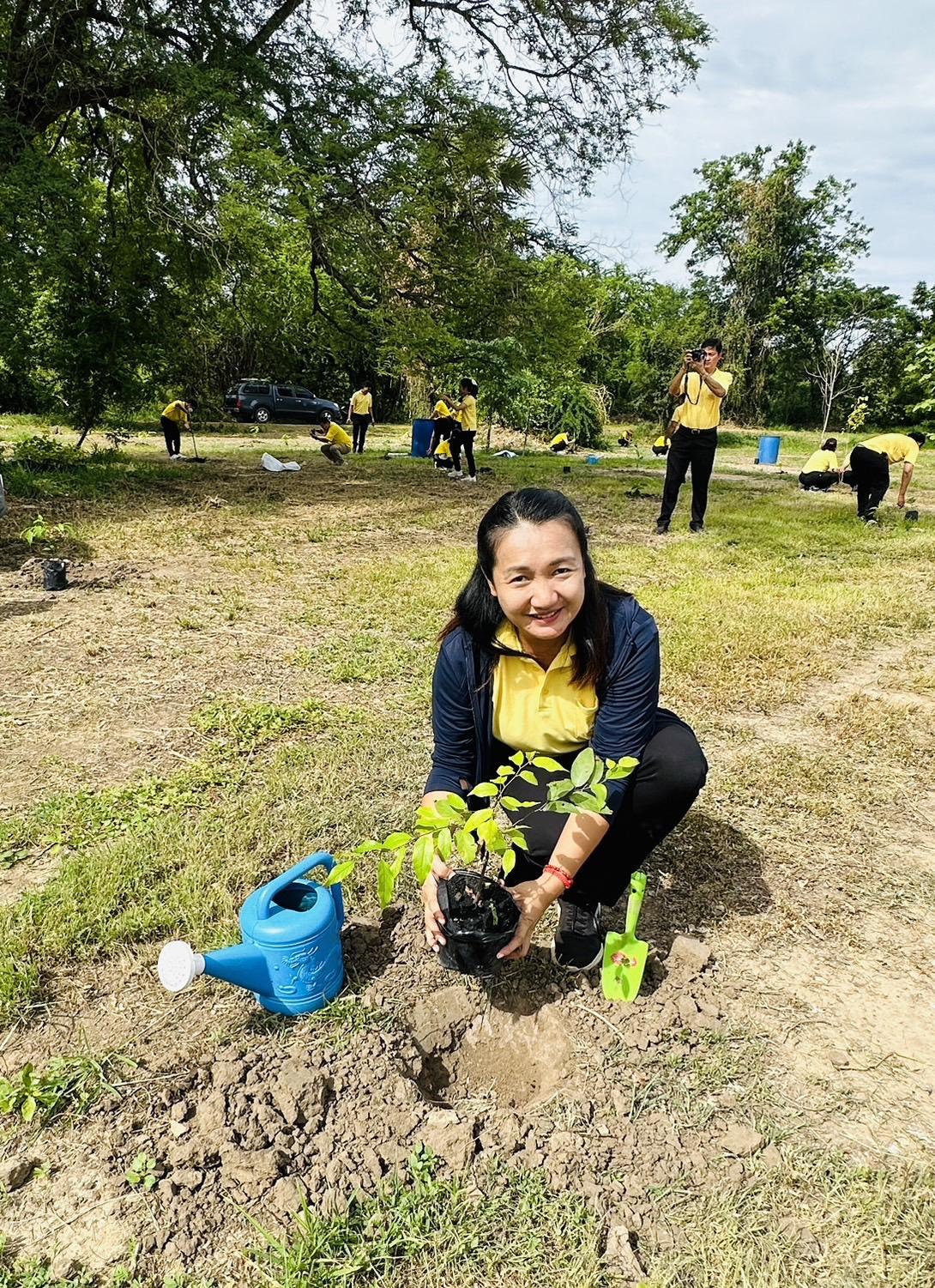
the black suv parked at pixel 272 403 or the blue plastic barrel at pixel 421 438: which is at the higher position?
the black suv parked at pixel 272 403

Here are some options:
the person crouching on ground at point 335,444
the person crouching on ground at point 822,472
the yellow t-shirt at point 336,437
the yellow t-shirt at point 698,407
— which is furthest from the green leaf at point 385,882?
the yellow t-shirt at point 336,437

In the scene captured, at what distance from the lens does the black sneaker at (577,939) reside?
1942mm

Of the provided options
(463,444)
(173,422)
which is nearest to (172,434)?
(173,422)

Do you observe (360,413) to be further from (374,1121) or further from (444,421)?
(374,1121)

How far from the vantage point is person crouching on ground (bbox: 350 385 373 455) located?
14.9 m

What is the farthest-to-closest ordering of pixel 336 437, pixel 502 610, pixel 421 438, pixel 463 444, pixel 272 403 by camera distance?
pixel 272 403 < pixel 421 438 < pixel 336 437 < pixel 463 444 < pixel 502 610

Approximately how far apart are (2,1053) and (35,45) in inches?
428

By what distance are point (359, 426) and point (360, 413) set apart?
0.42 m

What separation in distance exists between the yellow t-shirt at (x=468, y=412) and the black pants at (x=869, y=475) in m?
5.13

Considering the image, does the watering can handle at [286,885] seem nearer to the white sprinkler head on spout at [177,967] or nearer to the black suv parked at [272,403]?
the white sprinkler head on spout at [177,967]

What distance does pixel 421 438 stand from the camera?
15664mm

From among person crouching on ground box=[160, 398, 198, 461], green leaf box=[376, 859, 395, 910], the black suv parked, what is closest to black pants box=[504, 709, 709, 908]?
green leaf box=[376, 859, 395, 910]

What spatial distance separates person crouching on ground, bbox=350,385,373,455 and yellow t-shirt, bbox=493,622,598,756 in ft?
46.2

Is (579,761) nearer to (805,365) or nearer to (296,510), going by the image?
(296,510)
